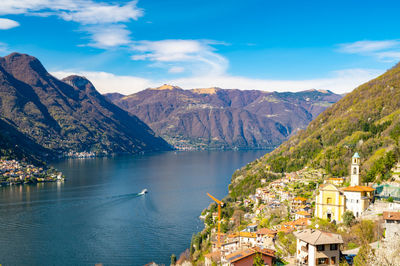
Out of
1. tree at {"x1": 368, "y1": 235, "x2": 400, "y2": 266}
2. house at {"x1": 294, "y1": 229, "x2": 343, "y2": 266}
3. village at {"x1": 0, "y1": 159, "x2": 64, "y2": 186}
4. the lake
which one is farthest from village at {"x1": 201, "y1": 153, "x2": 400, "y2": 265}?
village at {"x1": 0, "y1": 159, "x2": 64, "y2": 186}

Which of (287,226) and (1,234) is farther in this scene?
(1,234)

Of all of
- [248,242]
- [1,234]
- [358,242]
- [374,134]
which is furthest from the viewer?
[374,134]

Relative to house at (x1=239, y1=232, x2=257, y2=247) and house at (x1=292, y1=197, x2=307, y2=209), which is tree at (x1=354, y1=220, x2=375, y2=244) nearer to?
house at (x1=239, y1=232, x2=257, y2=247)

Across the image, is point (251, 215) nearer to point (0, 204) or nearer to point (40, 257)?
point (40, 257)

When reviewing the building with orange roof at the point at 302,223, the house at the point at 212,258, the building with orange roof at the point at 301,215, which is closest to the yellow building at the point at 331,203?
the building with orange roof at the point at 302,223

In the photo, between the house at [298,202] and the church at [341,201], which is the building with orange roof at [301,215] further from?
the house at [298,202]

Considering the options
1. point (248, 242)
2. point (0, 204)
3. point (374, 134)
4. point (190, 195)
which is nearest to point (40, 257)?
point (248, 242)
